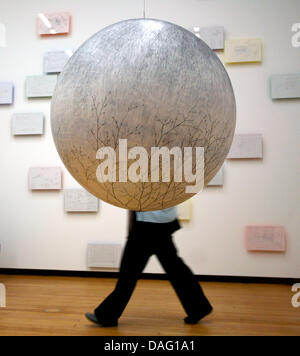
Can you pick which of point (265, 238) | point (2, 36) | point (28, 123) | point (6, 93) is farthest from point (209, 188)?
point (2, 36)

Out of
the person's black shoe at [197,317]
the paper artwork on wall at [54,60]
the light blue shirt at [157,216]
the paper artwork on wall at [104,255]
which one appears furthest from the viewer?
the paper artwork on wall at [54,60]

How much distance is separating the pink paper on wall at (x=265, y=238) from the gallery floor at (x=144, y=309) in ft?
0.89

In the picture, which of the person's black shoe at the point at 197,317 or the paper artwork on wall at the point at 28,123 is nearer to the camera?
the person's black shoe at the point at 197,317

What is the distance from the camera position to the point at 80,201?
9.14 feet

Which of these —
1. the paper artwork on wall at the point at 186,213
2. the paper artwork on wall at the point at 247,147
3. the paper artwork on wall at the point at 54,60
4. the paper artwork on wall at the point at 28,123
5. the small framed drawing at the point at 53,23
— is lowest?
the paper artwork on wall at the point at 186,213

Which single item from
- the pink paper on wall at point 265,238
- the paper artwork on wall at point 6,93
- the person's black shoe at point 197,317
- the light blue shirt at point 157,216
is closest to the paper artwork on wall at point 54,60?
the paper artwork on wall at point 6,93

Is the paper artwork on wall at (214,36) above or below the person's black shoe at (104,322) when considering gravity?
above

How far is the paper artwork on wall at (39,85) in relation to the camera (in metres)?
2.84

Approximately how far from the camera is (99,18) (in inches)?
110

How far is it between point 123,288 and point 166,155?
125 centimetres

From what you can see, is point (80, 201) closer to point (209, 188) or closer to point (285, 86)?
point (209, 188)

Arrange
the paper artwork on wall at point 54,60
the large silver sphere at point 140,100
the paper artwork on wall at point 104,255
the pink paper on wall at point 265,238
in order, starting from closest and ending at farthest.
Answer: the large silver sphere at point 140,100 → the pink paper on wall at point 265,238 → the paper artwork on wall at point 104,255 → the paper artwork on wall at point 54,60

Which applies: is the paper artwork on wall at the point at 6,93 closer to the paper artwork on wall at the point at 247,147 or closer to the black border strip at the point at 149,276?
the black border strip at the point at 149,276

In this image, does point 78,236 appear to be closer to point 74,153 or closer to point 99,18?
point 99,18
